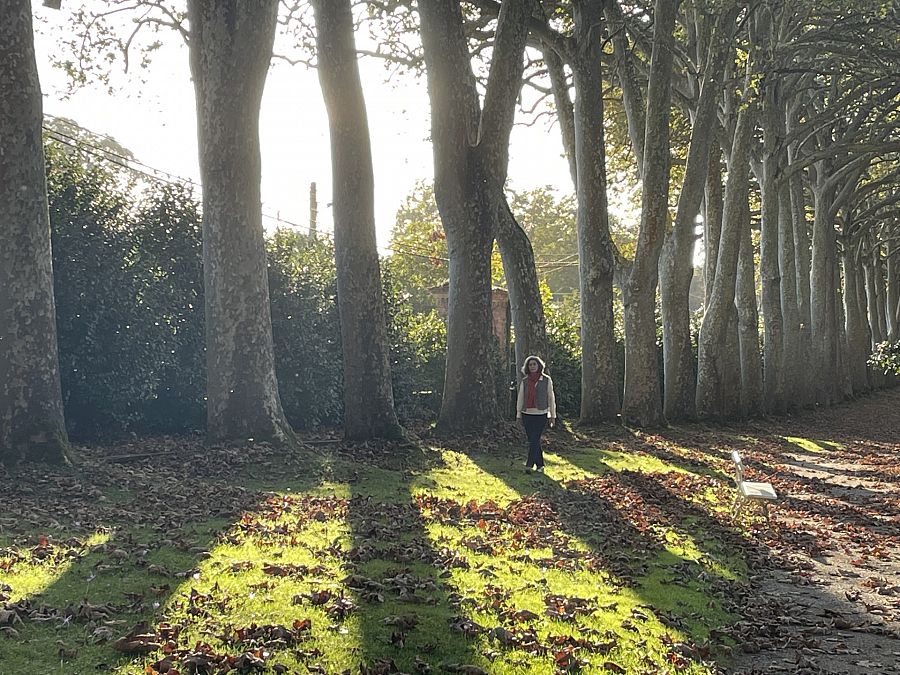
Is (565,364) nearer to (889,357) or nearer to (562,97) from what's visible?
(562,97)

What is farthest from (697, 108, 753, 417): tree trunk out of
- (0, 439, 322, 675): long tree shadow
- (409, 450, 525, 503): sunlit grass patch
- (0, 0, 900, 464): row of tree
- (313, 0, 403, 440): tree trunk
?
(0, 439, 322, 675): long tree shadow

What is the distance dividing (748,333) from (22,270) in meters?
22.4

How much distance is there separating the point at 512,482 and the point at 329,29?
811cm

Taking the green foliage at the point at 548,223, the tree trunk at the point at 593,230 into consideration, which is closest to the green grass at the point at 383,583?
the tree trunk at the point at 593,230

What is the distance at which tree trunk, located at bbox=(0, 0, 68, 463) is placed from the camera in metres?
11.3

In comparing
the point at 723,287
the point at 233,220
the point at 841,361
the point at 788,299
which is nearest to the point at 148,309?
the point at 233,220

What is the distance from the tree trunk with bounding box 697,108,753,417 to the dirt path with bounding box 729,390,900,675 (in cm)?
499

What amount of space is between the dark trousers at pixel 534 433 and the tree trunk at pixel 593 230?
7532 mm

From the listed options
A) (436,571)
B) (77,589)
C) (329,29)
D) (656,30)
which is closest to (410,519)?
(436,571)

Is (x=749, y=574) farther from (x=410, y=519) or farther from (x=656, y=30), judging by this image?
(x=656, y=30)

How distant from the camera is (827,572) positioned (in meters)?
9.48

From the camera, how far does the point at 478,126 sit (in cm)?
1861

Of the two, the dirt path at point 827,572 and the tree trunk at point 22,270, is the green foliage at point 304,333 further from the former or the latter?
the dirt path at point 827,572

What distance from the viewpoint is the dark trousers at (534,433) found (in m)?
14.6
